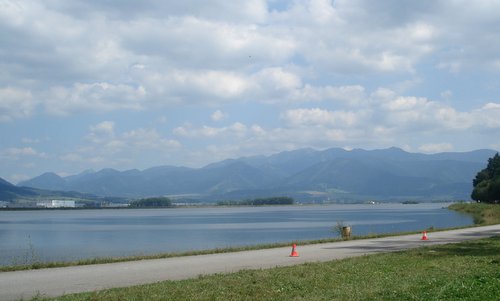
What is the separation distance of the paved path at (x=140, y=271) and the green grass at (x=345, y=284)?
167 cm

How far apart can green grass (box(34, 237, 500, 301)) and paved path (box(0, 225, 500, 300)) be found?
1.67 metres

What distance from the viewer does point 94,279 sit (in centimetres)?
1712

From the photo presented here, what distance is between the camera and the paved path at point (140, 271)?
15.5m

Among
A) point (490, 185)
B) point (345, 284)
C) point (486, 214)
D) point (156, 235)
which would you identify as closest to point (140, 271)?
point (345, 284)

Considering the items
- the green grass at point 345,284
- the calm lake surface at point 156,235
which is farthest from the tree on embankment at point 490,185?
the green grass at point 345,284

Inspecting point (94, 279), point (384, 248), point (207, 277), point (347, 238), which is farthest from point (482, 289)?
point (347, 238)

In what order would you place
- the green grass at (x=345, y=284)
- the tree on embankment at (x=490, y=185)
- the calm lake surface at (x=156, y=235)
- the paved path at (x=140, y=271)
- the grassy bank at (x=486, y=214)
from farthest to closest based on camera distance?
the tree on embankment at (x=490, y=185), the grassy bank at (x=486, y=214), the calm lake surface at (x=156, y=235), the paved path at (x=140, y=271), the green grass at (x=345, y=284)

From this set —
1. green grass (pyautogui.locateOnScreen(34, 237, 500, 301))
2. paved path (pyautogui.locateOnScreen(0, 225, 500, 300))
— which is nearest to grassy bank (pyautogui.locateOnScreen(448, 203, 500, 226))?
paved path (pyautogui.locateOnScreen(0, 225, 500, 300))

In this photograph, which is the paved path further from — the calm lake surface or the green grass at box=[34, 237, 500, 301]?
the calm lake surface

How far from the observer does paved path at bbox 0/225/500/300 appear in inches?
610

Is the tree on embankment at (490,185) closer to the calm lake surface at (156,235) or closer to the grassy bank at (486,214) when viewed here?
the grassy bank at (486,214)

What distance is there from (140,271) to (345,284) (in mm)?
7129

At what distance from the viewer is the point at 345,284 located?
15.2 m

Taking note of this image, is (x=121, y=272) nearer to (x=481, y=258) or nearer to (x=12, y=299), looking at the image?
(x=12, y=299)
